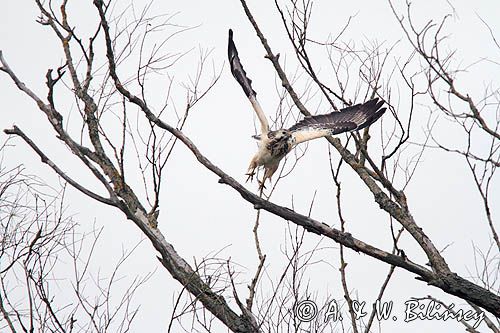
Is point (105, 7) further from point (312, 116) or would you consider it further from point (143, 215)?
point (312, 116)

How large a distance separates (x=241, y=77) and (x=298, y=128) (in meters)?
0.92

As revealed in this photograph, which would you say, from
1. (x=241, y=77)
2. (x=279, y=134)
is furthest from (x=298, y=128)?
(x=241, y=77)

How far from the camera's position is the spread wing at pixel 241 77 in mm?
7086

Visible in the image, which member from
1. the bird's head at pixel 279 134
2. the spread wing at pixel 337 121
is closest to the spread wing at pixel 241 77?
the bird's head at pixel 279 134

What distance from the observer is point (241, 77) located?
24.1 feet

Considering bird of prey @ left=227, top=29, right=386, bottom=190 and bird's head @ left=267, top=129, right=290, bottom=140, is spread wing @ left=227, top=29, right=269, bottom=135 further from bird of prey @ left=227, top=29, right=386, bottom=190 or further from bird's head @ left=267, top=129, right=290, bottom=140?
bird's head @ left=267, top=129, right=290, bottom=140

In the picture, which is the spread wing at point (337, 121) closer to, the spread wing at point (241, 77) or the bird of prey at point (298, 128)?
the bird of prey at point (298, 128)

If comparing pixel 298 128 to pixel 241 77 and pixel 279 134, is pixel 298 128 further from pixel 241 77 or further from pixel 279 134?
pixel 241 77

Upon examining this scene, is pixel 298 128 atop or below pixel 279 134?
atop

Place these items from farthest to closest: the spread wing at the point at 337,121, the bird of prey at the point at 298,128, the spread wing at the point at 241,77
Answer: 1. the spread wing at the point at 241,77
2. the spread wing at the point at 337,121
3. the bird of prey at the point at 298,128

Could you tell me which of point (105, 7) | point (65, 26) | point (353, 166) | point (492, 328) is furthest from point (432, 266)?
point (65, 26)

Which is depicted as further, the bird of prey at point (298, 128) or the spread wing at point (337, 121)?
the spread wing at point (337, 121)

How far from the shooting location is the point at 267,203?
4863mm

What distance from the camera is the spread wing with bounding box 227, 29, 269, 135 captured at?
7086mm
